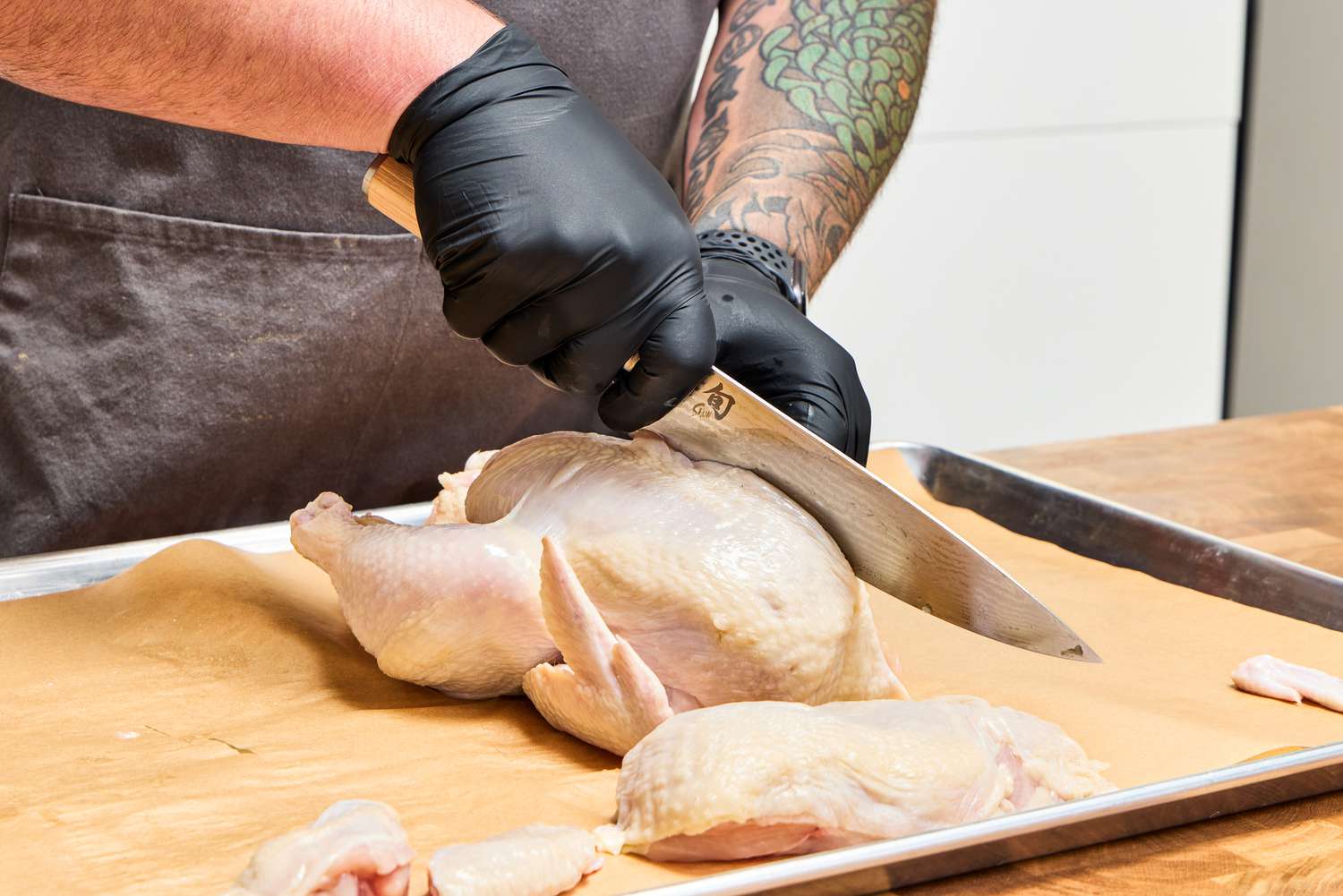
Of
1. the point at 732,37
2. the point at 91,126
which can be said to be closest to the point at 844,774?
the point at 91,126

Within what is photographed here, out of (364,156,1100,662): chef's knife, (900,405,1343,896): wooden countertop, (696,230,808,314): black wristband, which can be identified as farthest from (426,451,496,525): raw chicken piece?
(900,405,1343,896): wooden countertop

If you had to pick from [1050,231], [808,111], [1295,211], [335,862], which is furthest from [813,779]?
[1295,211]

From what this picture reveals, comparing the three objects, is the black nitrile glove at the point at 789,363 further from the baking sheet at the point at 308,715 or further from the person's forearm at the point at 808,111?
the person's forearm at the point at 808,111

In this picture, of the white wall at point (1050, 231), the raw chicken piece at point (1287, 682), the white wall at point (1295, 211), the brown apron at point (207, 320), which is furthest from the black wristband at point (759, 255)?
the white wall at point (1295, 211)

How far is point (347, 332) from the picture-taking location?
1903 millimetres

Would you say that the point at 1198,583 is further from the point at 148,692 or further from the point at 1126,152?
the point at 1126,152

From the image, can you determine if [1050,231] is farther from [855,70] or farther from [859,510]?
[859,510]

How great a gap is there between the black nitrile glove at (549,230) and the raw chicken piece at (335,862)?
19.8 inches

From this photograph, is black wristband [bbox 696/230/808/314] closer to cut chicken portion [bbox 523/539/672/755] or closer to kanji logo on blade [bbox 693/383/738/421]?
kanji logo on blade [bbox 693/383/738/421]

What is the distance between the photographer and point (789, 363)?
61.5 inches

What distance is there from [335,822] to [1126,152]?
13.1 ft

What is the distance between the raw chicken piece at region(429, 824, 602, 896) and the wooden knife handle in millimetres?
638

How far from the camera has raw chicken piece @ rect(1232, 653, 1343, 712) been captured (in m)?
1.36

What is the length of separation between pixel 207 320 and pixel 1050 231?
316 centimetres
